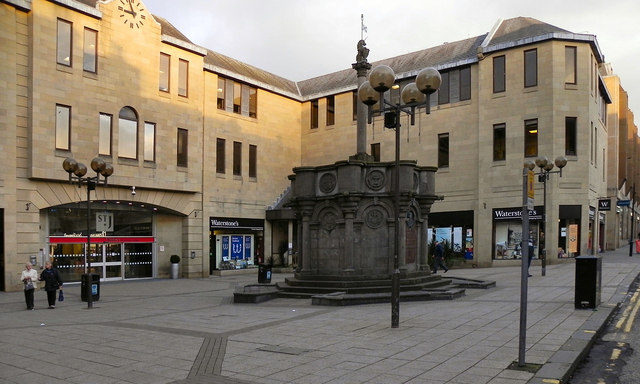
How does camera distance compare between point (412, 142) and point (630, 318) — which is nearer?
point (630, 318)

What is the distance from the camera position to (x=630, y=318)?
11.9 metres

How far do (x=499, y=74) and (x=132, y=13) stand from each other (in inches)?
850

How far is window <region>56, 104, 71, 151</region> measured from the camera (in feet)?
80.4

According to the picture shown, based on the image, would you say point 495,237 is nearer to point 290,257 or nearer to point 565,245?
point 565,245

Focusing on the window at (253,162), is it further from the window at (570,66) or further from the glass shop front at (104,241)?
the window at (570,66)

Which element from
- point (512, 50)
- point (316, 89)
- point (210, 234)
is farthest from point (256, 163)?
point (512, 50)

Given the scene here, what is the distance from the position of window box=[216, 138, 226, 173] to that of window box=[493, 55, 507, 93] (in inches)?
683

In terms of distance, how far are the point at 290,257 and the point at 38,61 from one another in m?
18.8

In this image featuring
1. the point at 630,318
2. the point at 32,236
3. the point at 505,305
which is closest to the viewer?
the point at 630,318

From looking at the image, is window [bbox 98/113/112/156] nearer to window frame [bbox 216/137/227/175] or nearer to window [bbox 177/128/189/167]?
window [bbox 177/128/189/167]

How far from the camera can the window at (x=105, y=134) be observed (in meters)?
26.4

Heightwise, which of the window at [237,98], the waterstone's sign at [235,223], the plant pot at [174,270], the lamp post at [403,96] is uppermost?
the window at [237,98]

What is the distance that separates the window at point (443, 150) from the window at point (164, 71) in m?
17.5

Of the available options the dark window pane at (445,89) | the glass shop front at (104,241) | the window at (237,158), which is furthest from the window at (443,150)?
the glass shop front at (104,241)
